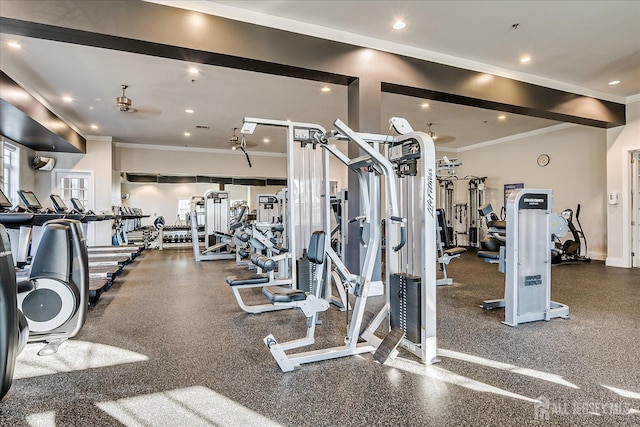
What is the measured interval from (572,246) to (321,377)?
22.6 ft

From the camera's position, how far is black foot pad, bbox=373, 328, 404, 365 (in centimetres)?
219

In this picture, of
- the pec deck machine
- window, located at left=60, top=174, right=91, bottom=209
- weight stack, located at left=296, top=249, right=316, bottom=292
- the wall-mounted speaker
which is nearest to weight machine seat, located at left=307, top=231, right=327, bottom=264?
the pec deck machine

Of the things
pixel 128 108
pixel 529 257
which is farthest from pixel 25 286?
pixel 128 108

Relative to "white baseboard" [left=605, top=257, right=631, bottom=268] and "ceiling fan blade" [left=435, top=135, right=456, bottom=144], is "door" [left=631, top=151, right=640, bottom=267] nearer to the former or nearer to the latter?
"white baseboard" [left=605, top=257, right=631, bottom=268]

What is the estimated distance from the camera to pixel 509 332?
289 cm

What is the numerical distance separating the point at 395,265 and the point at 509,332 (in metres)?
1.17

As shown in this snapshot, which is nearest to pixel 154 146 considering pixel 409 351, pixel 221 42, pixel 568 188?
pixel 221 42

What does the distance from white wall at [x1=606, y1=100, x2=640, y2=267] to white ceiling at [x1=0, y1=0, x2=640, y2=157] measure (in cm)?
52

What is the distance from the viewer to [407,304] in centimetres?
246

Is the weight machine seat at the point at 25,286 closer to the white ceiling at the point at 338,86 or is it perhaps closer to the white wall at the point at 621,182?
the white ceiling at the point at 338,86

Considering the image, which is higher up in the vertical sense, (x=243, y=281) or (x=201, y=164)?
(x=201, y=164)

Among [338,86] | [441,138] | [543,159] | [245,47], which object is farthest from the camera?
[441,138]

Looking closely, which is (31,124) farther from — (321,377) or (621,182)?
(621,182)

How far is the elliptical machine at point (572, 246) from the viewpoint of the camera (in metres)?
6.81
